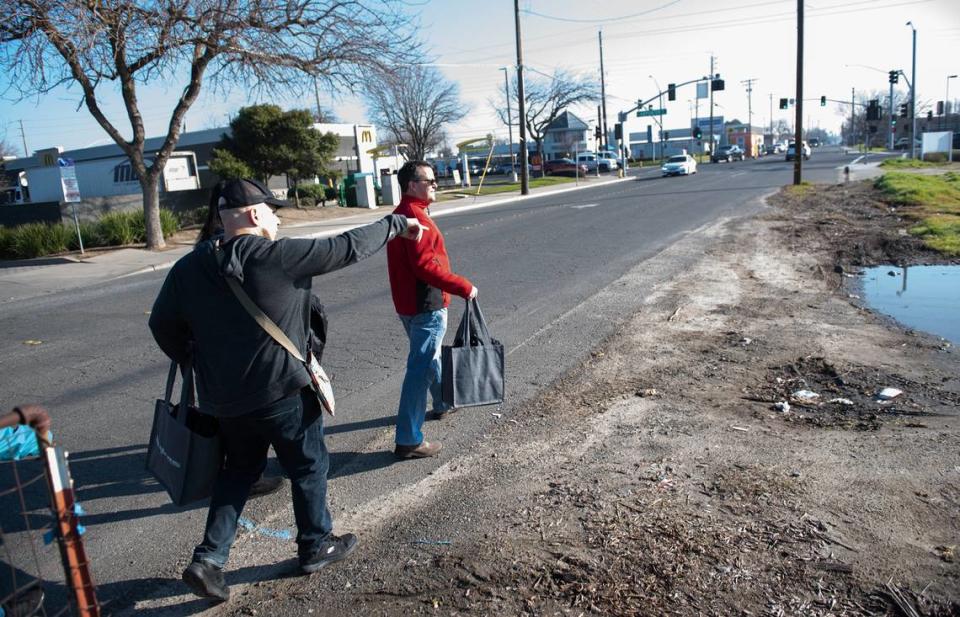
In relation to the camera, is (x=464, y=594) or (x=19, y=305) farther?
(x=19, y=305)

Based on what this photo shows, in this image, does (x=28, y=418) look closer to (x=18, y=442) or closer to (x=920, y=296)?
(x=18, y=442)

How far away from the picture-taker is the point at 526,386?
20.5 feet

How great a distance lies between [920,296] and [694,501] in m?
7.51

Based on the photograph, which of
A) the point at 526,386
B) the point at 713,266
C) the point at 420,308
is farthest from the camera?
the point at 713,266

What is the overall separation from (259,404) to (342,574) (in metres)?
0.92

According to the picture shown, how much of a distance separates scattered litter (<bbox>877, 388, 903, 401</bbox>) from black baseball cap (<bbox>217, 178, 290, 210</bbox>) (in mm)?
4807

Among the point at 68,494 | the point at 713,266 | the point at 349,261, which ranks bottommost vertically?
the point at 713,266

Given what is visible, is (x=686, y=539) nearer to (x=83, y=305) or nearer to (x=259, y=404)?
(x=259, y=404)

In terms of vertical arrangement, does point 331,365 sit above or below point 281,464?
below

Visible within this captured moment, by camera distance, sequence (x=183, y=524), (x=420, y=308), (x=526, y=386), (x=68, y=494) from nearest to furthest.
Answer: (x=68, y=494) → (x=183, y=524) → (x=420, y=308) → (x=526, y=386)

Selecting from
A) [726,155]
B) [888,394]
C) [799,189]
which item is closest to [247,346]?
[888,394]

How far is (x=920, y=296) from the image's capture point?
9680 millimetres

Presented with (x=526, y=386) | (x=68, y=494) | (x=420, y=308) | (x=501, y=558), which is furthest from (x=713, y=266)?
(x=68, y=494)

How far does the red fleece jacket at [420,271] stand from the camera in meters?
4.55
